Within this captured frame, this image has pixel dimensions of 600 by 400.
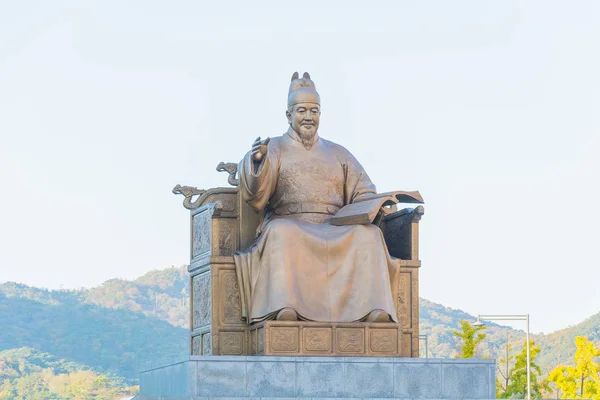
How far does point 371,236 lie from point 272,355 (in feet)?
4.99

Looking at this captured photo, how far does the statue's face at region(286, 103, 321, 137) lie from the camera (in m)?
14.9

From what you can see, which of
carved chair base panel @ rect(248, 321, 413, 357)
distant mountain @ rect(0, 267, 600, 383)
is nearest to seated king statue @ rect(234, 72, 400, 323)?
carved chair base panel @ rect(248, 321, 413, 357)

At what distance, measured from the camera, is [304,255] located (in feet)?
46.5

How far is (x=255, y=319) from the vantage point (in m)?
14.1

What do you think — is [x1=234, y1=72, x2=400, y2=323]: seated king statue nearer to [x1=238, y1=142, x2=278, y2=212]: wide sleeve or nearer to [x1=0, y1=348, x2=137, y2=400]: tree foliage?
[x1=238, y1=142, x2=278, y2=212]: wide sleeve

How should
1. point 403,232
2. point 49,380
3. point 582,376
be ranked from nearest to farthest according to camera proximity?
1. point 403,232
2. point 582,376
3. point 49,380

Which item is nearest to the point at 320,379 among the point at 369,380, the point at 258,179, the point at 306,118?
the point at 369,380

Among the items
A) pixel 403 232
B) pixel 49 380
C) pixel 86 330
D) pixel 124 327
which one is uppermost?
pixel 124 327

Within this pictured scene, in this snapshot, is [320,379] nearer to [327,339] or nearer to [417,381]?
[327,339]

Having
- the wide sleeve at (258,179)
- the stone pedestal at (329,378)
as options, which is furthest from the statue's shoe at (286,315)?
the wide sleeve at (258,179)

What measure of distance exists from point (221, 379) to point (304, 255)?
1.53 meters

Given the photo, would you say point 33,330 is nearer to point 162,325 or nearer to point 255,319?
point 162,325

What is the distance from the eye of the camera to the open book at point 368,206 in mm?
14344

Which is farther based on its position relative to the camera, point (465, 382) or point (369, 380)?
point (465, 382)
